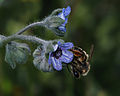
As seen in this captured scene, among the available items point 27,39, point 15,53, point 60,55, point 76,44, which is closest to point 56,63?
point 60,55

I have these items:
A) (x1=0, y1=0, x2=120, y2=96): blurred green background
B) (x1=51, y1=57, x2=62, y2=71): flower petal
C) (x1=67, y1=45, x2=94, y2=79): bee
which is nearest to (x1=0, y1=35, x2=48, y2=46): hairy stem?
(x1=51, y1=57, x2=62, y2=71): flower petal

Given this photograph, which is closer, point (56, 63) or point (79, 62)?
point (56, 63)

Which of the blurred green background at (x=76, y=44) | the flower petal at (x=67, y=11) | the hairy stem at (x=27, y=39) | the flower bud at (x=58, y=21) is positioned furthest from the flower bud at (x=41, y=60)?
the blurred green background at (x=76, y=44)

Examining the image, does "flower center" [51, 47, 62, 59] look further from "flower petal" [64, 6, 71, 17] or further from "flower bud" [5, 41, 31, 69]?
"flower bud" [5, 41, 31, 69]

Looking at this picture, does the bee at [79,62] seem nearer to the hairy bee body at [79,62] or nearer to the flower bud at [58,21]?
the hairy bee body at [79,62]

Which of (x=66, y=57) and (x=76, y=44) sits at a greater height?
(x=76, y=44)

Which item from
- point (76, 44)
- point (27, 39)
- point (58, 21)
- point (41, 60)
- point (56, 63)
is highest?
point (76, 44)

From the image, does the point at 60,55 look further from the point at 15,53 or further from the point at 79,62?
the point at 15,53
